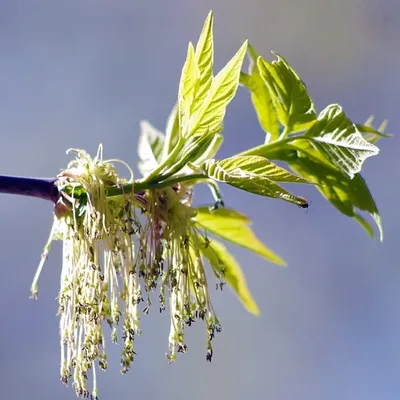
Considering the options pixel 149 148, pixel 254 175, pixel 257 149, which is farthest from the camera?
pixel 149 148

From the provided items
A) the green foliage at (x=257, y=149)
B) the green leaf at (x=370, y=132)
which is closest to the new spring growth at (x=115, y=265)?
the green foliage at (x=257, y=149)

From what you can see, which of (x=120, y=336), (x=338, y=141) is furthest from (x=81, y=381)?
(x=338, y=141)

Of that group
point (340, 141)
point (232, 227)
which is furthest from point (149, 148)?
point (340, 141)

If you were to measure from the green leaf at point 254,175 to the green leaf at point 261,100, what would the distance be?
118 mm

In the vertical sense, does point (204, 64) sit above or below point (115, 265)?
above

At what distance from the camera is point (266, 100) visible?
1.86 ft

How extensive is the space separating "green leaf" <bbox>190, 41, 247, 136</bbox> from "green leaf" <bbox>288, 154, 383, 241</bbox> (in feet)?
0.32

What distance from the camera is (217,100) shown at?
0.47 meters

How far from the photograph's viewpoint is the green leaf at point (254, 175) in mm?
415

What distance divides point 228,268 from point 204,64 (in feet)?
0.74

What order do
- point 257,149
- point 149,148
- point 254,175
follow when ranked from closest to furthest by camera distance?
point 254,175 → point 257,149 → point 149,148

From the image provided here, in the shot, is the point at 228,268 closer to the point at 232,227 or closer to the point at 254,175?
the point at 232,227

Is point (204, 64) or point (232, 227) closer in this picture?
point (204, 64)

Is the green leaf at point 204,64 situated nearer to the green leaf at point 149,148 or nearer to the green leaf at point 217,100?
the green leaf at point 217,100
